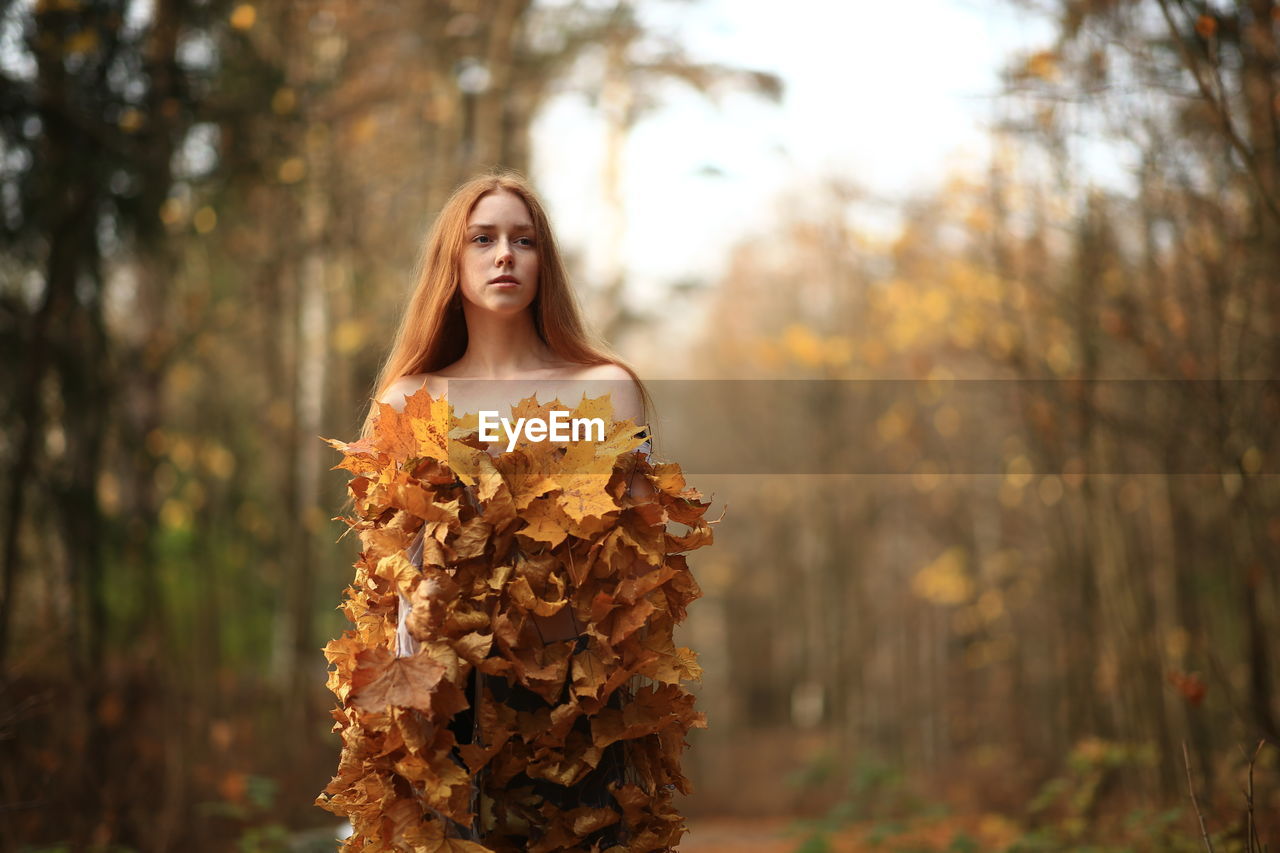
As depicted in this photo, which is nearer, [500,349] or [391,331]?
[500,349]

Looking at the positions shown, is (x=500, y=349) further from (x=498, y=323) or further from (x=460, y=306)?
(x=460, y=306)

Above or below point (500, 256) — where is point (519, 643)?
below

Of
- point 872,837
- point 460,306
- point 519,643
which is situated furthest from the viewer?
point 872,837

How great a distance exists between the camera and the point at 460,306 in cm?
286

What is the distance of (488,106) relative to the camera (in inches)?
322

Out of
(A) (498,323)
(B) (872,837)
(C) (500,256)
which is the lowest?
(B) (872,837)

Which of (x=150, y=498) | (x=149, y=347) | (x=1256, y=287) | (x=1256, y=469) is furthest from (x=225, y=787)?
(x=1256, y=287)

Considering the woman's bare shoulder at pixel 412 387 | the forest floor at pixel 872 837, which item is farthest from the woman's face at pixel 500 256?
the forest floor at pixel 872 837

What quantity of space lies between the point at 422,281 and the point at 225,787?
4.20 m

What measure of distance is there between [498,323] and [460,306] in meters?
0.15

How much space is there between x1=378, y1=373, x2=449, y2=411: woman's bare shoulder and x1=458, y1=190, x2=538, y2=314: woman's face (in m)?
0.21

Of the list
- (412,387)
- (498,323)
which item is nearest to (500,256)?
(498,323)

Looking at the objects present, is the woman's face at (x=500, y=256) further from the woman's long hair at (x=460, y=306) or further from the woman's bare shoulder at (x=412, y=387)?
the woman's bare shoulder at (x=412, y=387)

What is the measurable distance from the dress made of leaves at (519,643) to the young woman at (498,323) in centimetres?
17
